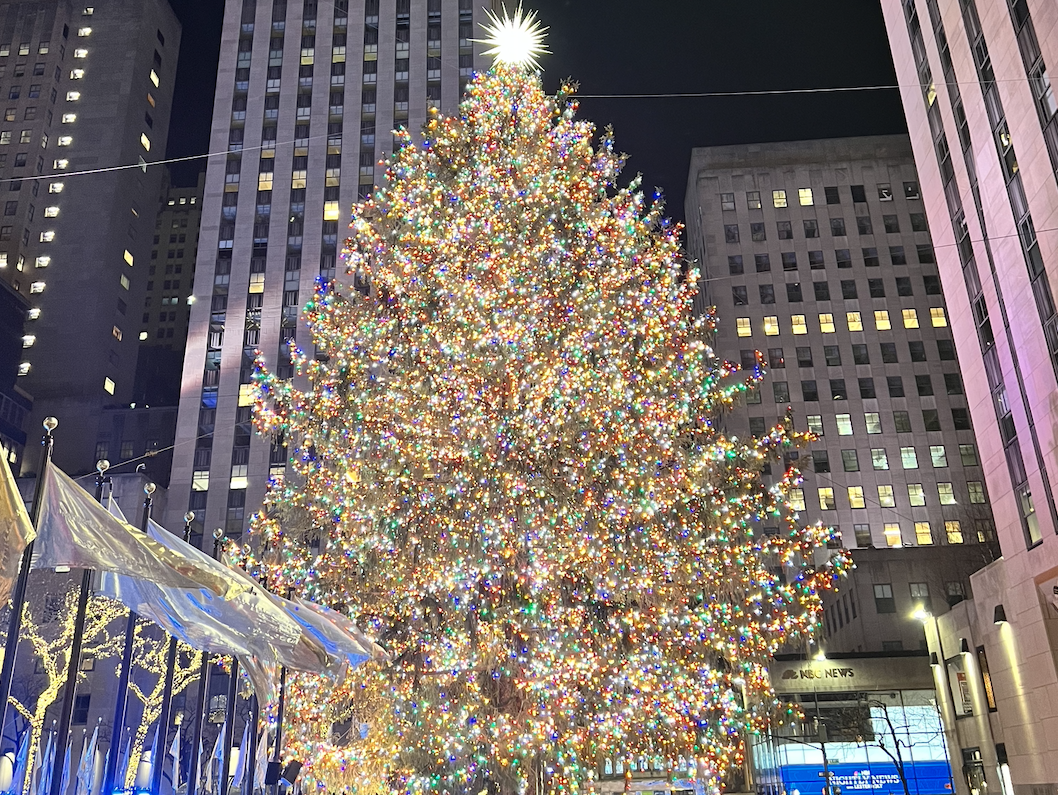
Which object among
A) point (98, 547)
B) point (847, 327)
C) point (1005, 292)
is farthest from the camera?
point (847, 327)

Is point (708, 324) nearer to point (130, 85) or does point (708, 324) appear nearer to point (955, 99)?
point (955, 99)

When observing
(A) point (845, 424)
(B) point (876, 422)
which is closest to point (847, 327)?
(B) point (876, 422)

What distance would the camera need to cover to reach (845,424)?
2714 inches

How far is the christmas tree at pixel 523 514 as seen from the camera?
12.7 metres

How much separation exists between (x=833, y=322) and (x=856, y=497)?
594 inches

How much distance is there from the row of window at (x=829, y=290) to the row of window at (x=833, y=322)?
1388 mm

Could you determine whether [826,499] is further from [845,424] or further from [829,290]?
[829,290]

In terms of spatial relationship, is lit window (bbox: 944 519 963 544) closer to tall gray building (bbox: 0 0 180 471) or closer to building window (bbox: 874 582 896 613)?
building window (bbox: 874 582 896 613)

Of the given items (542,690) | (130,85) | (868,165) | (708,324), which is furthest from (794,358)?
(130,85)

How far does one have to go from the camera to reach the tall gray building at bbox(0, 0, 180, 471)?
82.4 meters

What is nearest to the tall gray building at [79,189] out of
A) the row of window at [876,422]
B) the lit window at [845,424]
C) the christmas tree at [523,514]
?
the row of window at [876,422]

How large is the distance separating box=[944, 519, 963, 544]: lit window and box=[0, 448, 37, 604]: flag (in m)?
68.0

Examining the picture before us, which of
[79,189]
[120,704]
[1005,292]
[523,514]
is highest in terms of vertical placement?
[79,189]

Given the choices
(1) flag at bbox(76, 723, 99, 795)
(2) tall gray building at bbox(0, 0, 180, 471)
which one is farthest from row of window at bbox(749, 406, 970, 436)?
(1) flag at bbox(76, 723, 99, 795)
